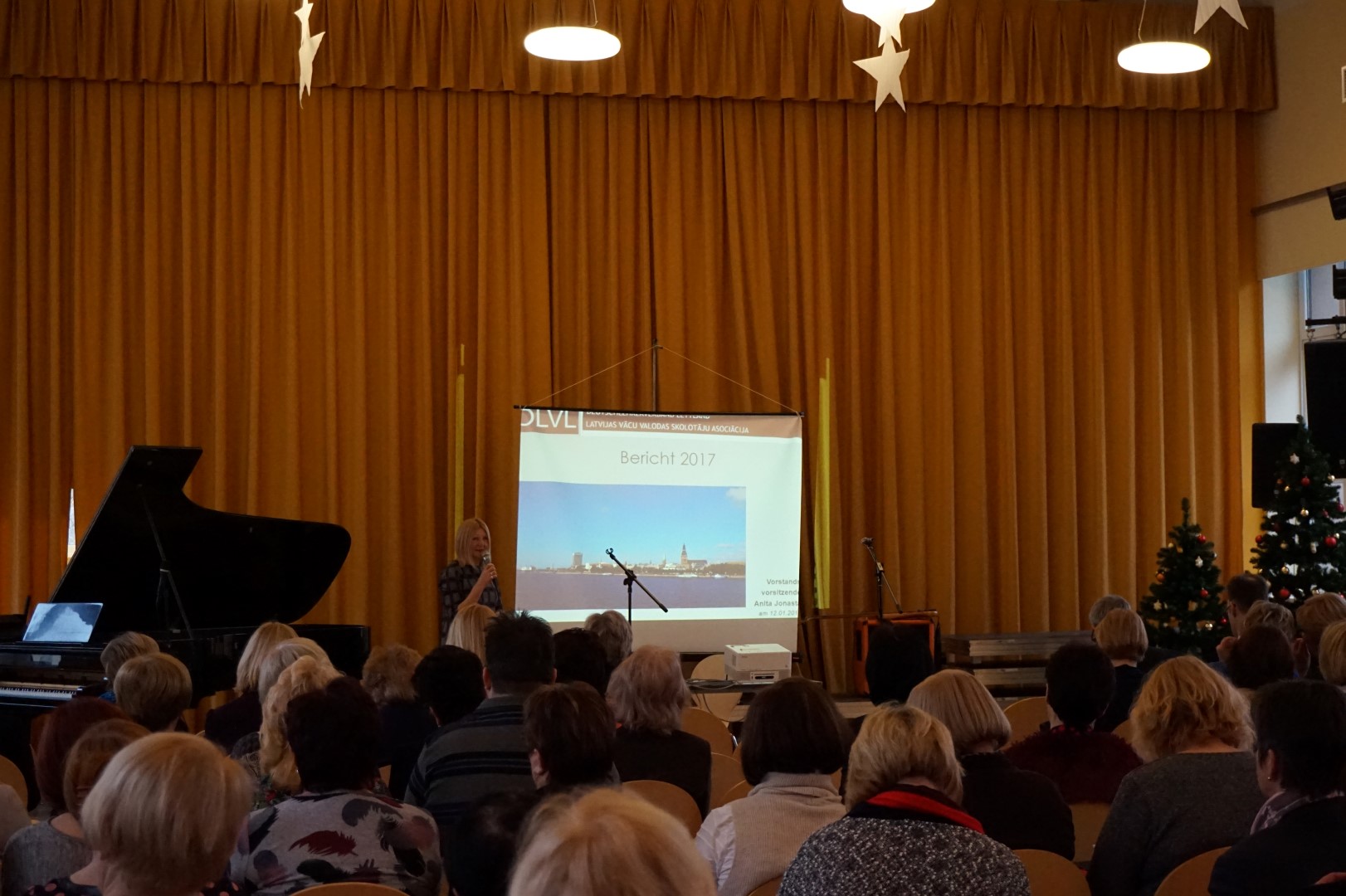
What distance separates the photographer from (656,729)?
3.65m

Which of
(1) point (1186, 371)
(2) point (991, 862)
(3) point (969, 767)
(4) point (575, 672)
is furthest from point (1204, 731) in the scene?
(1) point (1186, 371)

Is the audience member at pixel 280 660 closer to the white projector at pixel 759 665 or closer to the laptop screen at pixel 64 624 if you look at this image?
the laptop screen at pixel 64 624

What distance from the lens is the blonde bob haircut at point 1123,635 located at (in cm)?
490

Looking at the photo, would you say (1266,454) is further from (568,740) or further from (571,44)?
(568,740)

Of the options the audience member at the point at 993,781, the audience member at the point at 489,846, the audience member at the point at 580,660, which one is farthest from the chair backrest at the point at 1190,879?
the audience member at the point at 580,660

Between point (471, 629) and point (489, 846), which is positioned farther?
point (471, 629)

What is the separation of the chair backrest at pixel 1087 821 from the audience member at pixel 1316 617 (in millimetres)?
1701

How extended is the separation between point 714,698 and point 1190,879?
405cm

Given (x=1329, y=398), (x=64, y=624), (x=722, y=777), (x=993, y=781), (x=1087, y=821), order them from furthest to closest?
(x=1329, y=398) < (x=64, y=624) < (x=722, y=777) < (x=1087, y=821) < (x=993, y=781)

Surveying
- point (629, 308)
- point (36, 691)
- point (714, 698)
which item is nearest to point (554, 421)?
point (629, 308)

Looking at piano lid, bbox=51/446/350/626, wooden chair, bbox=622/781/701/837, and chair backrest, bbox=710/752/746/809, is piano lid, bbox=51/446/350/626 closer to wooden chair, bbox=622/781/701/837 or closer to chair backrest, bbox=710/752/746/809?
chair backrest, bbox=710/752/746/809

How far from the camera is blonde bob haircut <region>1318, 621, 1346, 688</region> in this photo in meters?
4.02

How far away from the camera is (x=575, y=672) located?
4500mm

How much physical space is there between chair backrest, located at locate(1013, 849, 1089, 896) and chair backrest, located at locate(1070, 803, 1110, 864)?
98cm
